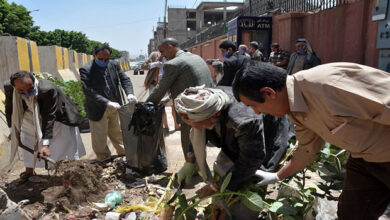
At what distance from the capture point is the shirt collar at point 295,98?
1.44 metres

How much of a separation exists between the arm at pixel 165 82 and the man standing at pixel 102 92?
0.51 meters

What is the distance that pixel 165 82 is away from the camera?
11.9 ft

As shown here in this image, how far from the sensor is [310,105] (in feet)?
4.71

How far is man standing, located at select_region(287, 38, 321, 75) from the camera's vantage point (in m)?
5.71

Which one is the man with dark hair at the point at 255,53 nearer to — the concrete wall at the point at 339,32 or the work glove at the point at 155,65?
the concrete wall at the point at 339,32

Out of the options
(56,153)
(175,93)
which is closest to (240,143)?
(175,93)

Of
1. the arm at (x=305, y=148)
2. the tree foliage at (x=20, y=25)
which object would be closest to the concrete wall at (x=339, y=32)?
the arm at (x=305, y=148)

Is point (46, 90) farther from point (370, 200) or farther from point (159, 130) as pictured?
point (370, 200)

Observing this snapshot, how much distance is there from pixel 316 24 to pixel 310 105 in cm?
658

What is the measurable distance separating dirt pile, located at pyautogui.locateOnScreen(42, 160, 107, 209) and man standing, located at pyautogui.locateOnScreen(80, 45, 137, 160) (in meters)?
0.91

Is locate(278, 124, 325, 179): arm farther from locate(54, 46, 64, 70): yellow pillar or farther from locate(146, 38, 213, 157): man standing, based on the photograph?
locate(54, 46, 64, 70): yellow pillar

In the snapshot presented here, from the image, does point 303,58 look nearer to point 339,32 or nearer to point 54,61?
point 339,32

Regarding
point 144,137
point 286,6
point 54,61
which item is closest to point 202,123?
point 144,137

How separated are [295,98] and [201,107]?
0.61m
